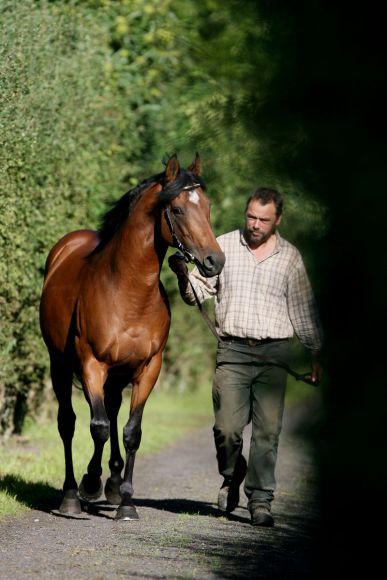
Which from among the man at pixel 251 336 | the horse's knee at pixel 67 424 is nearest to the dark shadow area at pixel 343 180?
the man at pixel 251 336

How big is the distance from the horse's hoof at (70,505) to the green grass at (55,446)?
0.28 metres

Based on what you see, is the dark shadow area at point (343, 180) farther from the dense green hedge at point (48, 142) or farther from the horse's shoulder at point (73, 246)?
the horse's shoulder at point (73, 246)

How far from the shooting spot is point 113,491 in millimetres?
9172

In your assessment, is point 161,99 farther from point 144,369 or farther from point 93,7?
point 144,369

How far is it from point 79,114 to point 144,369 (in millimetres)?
4792

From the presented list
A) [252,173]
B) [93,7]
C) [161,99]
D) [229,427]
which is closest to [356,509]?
[252,173]

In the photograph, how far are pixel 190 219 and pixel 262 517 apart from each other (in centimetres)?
205

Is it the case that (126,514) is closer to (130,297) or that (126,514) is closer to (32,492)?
(32,492)

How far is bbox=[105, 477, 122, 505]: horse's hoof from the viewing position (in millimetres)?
9156

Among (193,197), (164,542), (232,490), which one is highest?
(193,197)

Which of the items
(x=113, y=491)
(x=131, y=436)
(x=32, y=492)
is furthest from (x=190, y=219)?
(x=32, y=492)

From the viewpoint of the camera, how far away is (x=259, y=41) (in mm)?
3252

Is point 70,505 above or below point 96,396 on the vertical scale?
below

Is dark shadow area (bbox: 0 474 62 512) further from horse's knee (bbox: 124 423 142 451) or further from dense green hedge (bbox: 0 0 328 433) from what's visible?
dense green hedge (bbox: 0 0 328 433)
